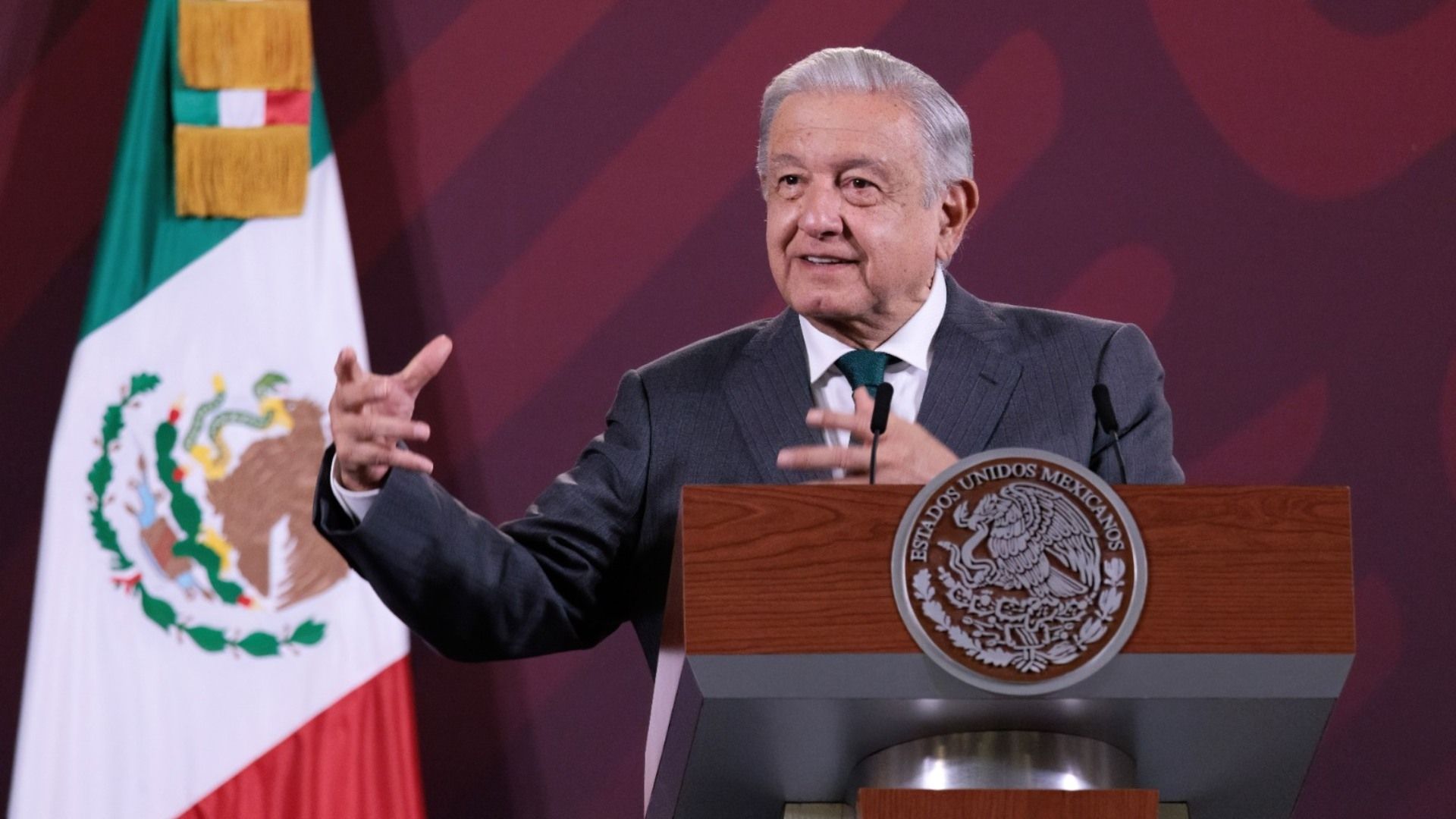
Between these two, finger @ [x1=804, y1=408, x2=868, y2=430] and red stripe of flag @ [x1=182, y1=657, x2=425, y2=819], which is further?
red stripe of flag @ [x1=182, y1=657, x2=425, y2=819]

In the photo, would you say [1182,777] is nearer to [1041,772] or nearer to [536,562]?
[1041,772]

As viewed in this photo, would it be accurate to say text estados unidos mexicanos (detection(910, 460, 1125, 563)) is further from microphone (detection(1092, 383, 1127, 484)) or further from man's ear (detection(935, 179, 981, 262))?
man's ear (detection(935, 179, 981, 262))

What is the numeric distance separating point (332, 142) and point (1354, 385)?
6.75 ft

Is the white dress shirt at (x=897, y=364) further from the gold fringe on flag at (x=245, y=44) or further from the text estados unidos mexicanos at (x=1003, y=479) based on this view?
the gold fringe on flag at (x=245, y=44)

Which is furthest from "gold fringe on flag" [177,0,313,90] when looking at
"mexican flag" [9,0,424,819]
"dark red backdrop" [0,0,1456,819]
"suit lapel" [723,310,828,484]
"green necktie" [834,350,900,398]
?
"green necktie" [834,350,900,398]

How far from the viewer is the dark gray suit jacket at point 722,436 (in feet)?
6.83

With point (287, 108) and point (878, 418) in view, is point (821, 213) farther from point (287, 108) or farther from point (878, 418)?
point (287, 108)

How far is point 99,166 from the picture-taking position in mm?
3283

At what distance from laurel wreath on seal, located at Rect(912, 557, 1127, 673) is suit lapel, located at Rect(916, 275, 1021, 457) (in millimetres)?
641

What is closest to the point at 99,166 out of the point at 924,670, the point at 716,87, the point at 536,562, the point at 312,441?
the point at 312,441

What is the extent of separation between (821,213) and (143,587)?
5.04 feet

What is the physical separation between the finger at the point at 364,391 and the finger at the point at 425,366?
0.08ft

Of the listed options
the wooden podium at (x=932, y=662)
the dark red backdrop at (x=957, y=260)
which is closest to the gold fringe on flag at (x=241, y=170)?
the dark red backdrop at (x=957, y=260)

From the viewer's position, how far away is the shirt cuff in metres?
1.77
